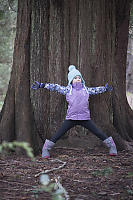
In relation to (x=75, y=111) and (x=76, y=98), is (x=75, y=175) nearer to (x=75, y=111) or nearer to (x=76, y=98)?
(x=75, y=111)

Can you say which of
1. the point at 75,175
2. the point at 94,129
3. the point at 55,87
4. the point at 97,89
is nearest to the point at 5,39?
the point at 55,87

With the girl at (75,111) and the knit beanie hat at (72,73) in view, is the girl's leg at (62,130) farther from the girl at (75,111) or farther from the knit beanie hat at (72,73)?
the knit beanie hat at (72,73)

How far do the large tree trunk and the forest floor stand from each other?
0.76 metres

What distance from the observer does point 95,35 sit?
7.02m

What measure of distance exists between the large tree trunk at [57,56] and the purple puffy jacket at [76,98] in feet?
1.59

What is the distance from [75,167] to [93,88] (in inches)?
72.6

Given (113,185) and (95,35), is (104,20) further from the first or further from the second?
(113,185)

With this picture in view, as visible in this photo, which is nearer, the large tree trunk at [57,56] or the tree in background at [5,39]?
the large tree trunk at [57,56]

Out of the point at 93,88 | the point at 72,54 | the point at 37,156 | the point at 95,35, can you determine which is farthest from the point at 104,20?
the point at 37,156

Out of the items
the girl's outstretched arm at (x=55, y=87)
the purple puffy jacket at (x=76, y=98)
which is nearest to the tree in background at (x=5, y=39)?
the girl's outstretched arm at (x=55, y=87)

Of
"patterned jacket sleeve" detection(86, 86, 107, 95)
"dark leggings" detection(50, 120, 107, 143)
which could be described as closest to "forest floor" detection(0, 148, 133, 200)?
"dark leggings" detection(50, 120, 107, 143)

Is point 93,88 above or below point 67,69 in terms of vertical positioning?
below

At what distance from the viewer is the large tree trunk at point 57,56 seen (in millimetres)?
6973

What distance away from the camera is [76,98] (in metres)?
6.38
